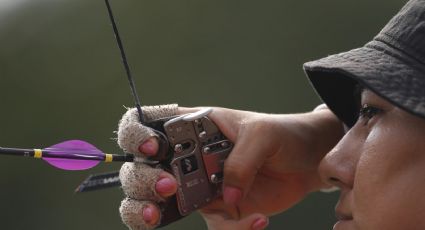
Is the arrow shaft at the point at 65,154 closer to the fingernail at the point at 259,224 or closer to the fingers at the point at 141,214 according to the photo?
the fingers at the point at 141,214

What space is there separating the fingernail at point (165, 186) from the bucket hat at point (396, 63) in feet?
0.75

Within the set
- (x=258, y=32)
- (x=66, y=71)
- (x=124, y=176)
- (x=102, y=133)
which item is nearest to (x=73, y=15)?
(x=66, y=71)

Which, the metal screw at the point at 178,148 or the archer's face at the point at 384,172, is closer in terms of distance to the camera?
the archer's face at the point at 384,172

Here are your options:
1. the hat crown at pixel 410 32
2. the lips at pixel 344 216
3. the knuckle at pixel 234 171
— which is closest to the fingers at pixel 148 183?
the knuckle at pixel 234 171

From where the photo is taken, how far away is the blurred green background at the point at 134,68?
106 inches

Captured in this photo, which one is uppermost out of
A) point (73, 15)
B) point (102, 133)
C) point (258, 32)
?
point (73, 15)

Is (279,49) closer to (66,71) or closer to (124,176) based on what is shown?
(66,71)

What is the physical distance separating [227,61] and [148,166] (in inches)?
80.1

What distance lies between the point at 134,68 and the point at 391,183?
7.19 ft

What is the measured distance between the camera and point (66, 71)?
275cm

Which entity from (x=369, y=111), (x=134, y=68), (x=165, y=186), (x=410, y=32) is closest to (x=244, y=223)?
(x=165, y=186)

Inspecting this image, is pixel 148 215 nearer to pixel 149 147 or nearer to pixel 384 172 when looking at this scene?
pixel 149 147

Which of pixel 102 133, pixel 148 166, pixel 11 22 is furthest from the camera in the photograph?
pixel 11 22

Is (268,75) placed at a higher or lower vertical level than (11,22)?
lower
